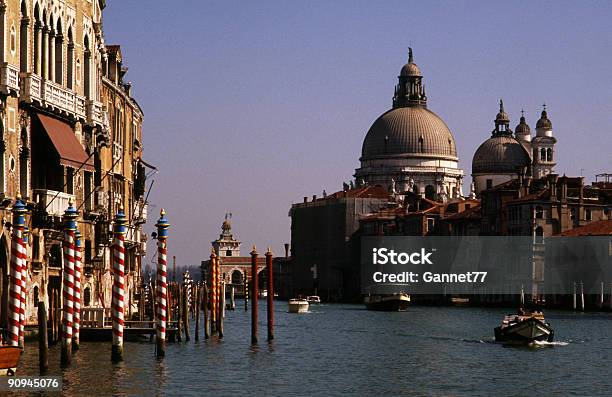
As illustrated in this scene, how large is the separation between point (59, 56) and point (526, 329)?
16.8 meters

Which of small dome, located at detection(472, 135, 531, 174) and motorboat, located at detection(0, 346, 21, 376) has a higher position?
small dome, located at detection(472, 135, 531, 174)

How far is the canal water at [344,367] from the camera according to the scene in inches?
1177

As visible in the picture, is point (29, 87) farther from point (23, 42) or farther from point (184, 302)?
point (184, 302)

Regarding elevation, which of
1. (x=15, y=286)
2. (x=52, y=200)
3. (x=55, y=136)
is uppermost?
(x=55, y=136)

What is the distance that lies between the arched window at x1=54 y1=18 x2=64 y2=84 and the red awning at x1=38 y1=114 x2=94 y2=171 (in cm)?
112

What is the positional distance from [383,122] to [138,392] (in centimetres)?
14199

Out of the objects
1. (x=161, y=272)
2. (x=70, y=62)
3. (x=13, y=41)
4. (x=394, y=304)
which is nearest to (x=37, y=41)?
(x=13, y=41)

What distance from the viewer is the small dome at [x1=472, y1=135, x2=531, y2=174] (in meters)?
163

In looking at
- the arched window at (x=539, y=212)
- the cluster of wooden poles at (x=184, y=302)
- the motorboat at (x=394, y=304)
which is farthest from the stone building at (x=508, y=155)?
the cluster of wooden poles at (x=184, y=302)

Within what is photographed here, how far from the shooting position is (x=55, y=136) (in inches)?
1420

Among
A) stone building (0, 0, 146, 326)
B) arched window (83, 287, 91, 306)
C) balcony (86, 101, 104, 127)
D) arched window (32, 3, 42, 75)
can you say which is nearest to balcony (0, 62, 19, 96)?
stone building (0, 0, 146, 326)

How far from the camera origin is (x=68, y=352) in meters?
30.5

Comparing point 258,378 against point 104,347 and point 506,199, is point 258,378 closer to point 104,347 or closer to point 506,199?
point 104,347

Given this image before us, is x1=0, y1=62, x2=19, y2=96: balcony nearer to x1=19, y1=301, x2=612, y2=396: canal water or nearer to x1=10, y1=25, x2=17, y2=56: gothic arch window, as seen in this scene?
x1=10, y1=25, x2=17, y2=56: gothic arch window
